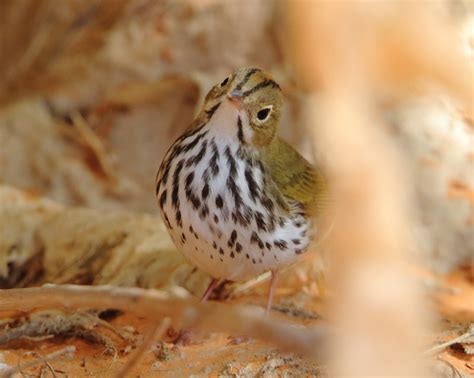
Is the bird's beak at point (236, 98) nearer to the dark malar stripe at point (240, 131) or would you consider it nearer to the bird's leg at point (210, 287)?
the dark malar stripe at point (240, 131)

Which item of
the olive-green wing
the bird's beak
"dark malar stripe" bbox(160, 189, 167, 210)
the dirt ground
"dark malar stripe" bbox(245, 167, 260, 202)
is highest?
the olive-green wing

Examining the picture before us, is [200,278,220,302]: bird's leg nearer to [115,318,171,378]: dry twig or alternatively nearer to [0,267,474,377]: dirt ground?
[0,267,474,377]: dirt ground

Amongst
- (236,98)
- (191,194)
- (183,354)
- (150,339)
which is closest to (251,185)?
(191,194)

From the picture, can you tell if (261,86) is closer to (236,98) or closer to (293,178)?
(236,98)

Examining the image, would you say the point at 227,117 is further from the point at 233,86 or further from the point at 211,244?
the point at 211,244

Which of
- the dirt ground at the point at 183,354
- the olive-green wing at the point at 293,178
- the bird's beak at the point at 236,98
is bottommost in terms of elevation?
the dirt ground at the point at 183,354

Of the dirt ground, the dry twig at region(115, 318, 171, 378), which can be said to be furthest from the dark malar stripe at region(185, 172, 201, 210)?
the dry twig at region(115, 318, 171, 378)

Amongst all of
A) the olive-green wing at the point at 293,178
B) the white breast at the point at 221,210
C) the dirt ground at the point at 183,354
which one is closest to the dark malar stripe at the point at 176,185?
the white breast at the point at 221,210

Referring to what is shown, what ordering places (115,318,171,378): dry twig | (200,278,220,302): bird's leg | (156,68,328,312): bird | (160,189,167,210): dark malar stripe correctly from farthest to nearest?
(200,278,220,302): bird's leg, (160,189,167,210): dark malar stripe, (156,68,328,312): bird, (115,318,171,378): dry twig
